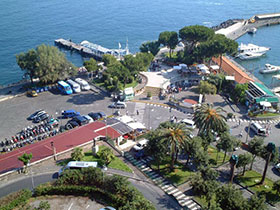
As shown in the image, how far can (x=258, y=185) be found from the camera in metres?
41.5

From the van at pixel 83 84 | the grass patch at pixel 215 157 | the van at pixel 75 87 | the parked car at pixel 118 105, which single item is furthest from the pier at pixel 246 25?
the grass patch at pixel 215 157

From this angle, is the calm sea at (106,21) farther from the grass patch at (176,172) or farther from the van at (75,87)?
the grass patch at (176,172)

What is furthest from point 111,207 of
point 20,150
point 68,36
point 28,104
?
point 68,36

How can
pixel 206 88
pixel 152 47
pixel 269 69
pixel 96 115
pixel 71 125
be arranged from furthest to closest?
pixel 269 69
pixel 152 47
pixel 206 88
pixel 96 115
pixel 71 125

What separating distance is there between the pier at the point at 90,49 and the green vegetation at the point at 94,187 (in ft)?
195

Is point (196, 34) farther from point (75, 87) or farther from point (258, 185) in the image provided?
point (258, 185)

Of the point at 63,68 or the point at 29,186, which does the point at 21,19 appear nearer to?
the point at 63,68

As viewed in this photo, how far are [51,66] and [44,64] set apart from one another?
166 cm

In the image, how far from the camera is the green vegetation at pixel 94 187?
116ft

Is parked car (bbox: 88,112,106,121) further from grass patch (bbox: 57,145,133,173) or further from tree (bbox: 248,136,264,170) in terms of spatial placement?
tree (bbox: 248,136,264,170)

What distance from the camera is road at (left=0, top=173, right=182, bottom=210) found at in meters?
36.5

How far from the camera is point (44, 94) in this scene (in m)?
70.1

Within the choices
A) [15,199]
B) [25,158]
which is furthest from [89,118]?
[15,199]

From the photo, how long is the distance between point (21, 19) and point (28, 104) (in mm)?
95765
